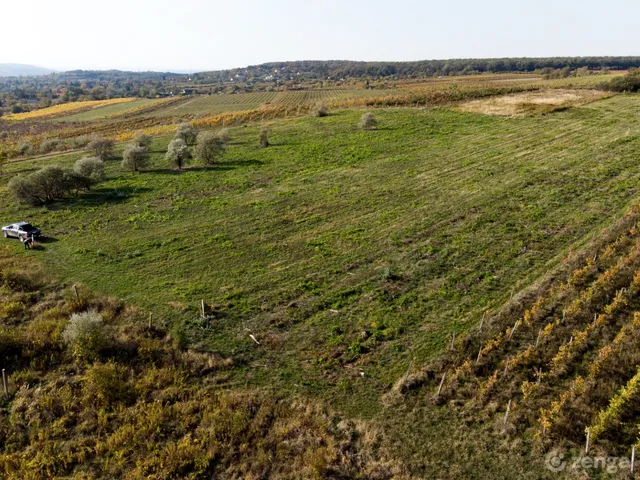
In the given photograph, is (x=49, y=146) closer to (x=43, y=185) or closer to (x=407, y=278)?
(x=43, y=185)

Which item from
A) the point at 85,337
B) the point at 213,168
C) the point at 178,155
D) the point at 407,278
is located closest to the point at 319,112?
the point at 213,168

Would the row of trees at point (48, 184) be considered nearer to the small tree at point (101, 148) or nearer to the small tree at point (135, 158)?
the small tree at point (135, 158)

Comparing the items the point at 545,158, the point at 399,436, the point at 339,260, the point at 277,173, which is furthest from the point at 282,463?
the point at 545,158

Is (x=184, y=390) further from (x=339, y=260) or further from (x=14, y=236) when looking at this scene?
(x=14, y=236)

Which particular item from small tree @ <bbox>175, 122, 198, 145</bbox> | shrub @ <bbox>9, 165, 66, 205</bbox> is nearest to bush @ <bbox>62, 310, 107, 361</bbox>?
shrub @ <bbox>9, 165, 66, 205</bbox>

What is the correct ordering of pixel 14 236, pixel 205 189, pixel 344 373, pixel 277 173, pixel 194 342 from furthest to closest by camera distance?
1. pixel 277 173
2. pixel 205 189
3. pixel 14 236
4. pixel 194 342
5. pixel 344 373

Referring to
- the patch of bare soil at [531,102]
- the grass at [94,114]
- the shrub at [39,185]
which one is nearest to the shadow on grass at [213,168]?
the shrub at [39,185]

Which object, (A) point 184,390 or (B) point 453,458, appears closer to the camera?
(B) point 453,458
